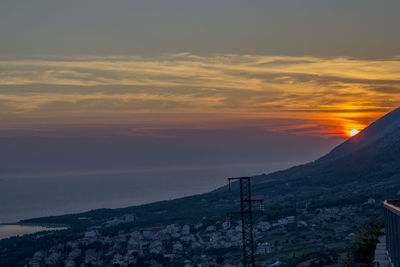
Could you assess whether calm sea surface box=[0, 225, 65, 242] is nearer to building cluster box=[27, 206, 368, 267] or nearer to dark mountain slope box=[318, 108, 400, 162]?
building cluster box=[27, 206, 368, 267]

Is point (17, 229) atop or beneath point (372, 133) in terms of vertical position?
beneath

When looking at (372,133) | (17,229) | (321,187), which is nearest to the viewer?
(321,187)

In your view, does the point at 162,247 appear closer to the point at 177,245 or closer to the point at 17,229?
the point at 177,245

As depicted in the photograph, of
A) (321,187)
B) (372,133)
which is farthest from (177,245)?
(372,133)

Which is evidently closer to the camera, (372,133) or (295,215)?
(295,215)

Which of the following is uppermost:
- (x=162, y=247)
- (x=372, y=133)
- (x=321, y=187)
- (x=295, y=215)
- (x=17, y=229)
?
(x=372, y=133)

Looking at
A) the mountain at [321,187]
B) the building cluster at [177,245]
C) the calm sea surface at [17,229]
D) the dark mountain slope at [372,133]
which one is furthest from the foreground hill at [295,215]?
the calm sea surface at [17,229]

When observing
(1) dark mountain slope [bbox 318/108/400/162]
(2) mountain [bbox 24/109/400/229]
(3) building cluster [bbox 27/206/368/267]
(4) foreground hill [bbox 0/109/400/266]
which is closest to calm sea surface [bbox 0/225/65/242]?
(4) foreground hill [bbox 0/109/400/266]

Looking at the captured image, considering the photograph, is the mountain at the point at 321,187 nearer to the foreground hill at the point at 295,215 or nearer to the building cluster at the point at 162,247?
the foreground hill at the point at 295,215

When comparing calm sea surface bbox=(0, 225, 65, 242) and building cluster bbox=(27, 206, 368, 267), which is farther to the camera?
calm sea surface bbox=(0, 225, 65, 242)

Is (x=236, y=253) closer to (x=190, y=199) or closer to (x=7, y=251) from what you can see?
(x=7, y=251)

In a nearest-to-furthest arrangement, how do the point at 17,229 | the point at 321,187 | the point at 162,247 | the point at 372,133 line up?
the point at 162,247, the point at 321,187, the point at 17,229, the point at 372,133
